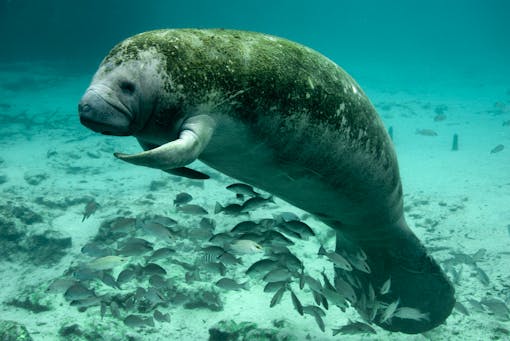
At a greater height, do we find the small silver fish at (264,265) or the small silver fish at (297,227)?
the small silver fish at (297,227)

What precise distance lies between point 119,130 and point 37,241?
309 inches

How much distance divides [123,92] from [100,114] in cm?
18

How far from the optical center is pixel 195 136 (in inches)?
80.0

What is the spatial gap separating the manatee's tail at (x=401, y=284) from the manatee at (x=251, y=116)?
96 centimetres

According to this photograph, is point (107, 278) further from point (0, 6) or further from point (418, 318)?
point (0, 6)

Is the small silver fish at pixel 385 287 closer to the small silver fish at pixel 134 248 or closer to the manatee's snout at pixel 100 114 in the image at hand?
the small silver fish at pixel 134 248

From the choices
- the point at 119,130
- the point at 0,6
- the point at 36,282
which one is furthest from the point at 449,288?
the point at 0,6

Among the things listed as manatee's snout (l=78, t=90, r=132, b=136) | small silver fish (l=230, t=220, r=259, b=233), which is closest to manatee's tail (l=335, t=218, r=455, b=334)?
small silver fish (l=230, t=220, r=259, b=233)

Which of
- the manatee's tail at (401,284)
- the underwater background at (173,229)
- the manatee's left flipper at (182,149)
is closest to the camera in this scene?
the manatee's left flipper at (182,149)

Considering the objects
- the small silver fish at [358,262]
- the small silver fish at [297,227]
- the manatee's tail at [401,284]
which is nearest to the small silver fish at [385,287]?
A: the manatee's tail at [401,284]

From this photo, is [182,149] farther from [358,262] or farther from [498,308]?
[498,308]

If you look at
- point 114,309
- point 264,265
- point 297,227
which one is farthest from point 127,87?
point 114,309

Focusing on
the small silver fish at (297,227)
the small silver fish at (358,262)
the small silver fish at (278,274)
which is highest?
the small silver fish at (297,227)

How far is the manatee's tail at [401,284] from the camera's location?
14.7ft
